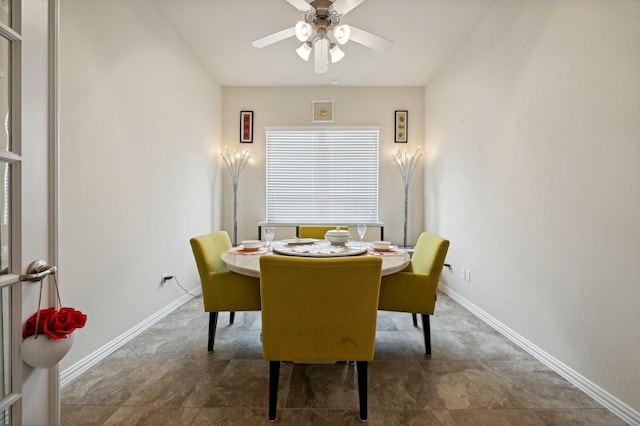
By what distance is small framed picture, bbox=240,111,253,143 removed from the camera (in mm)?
4090

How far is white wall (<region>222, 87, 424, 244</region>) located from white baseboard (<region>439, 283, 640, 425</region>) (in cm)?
177

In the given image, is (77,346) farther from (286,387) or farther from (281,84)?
(281,84)

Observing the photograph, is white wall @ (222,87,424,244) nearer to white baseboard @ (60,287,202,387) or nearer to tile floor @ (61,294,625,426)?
white baseboard @ (60,287,202,387)

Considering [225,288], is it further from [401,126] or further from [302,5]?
[401,126]

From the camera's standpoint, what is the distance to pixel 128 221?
7.20 ft

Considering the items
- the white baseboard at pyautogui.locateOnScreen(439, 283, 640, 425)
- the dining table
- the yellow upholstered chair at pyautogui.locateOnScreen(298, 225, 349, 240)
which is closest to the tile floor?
the white baseboard at pyautogui.locateOnScreen(439, 283, 640, 425)

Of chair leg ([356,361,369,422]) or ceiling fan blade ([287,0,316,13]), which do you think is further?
ceiling fan blade ([287,0,316,13])

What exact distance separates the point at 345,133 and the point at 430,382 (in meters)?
3.24

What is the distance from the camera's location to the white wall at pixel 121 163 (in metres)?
1.71

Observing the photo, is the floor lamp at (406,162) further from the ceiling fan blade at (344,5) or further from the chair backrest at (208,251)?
the chair backrest at (208,251)

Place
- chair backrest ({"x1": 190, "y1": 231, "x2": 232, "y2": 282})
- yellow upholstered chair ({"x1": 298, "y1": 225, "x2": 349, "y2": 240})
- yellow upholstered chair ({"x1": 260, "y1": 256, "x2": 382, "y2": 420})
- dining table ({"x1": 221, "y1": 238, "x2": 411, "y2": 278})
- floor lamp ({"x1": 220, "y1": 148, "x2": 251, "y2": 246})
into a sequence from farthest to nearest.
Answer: floor lamp ({"x1": 220, "y1": 148, "x2": 251, "y2": 246}), yellow upholstered chair ({"x1": 298, "y1": 225, "x2": 349, "y2": 240}), chair backrest ({"x1": 190, "y1": 231, "x2": 232, "y2": 282}), dining table ({"x1": 221, "y1": 238, "x2": 411, "y2": 278}), yellow upholstered chair ({"x1": 260, "y1": 256, "x2": 382, "y2": 420})

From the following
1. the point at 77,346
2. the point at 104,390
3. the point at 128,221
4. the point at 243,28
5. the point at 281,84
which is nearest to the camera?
the point at 104,390

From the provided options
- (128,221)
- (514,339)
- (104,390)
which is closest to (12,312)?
(104,390)

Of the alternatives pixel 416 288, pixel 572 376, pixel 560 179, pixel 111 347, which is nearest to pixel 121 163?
pixel 111 347
